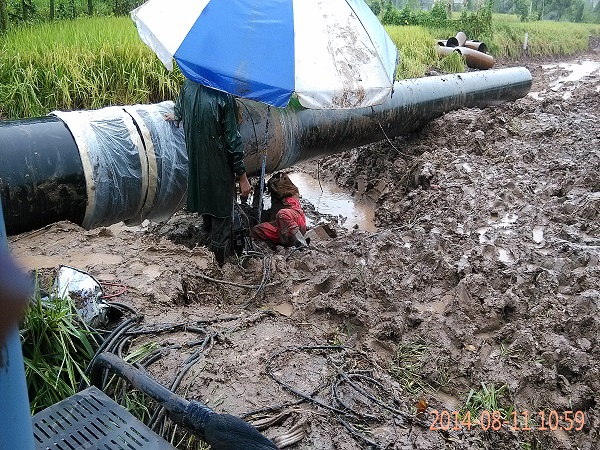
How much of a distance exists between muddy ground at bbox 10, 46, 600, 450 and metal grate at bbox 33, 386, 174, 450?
0.26m

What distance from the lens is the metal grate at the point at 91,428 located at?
5.90 feet

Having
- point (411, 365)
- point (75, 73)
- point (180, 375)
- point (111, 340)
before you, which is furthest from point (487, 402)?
point (75, 73)

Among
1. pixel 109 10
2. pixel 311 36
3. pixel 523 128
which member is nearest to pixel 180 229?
pixel 311 36

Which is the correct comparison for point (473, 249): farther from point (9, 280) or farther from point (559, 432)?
point (9, 280)

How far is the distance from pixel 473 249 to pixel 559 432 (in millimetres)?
1649

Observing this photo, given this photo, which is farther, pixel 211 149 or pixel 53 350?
pixel 211 149

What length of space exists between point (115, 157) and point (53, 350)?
167 centimetres

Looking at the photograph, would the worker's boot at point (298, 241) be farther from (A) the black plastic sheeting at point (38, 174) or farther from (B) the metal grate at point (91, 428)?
(B) the metal grate at point (91, 428)

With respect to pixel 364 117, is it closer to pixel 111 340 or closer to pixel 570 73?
pixel 111 340

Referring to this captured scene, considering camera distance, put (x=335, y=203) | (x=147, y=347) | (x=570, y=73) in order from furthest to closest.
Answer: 1. (x=570, y=73)
2. (x=335, y=203)
3. (x=147, y=347)

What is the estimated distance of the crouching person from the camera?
4520 millimetres

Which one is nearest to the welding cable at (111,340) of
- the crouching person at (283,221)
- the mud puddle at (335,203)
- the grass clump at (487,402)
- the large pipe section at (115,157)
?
the large pipe section at (115,157)

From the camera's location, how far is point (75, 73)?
5.62 m

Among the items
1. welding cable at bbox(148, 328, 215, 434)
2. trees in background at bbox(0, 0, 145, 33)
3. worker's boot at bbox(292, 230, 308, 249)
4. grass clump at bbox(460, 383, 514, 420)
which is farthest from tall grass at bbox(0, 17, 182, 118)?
grass clump at bbox(460, 383, 514, 420)
